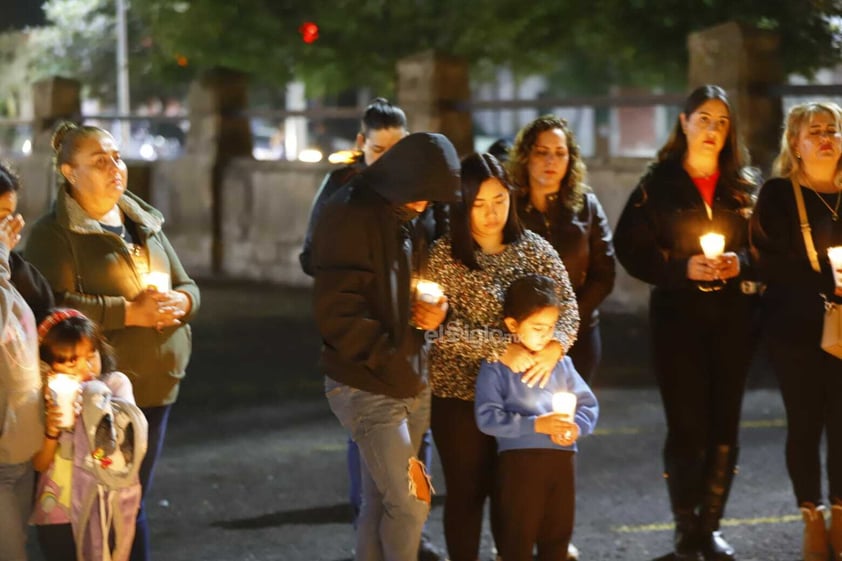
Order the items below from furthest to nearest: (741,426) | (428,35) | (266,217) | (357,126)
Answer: (357,126) < (428,35) < (266,217) < (741,426)

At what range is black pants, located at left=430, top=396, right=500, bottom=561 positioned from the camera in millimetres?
5312

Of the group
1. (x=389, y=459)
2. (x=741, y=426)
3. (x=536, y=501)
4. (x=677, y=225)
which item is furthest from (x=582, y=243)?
(x=741, y=426)

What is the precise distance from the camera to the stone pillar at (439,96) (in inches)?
567

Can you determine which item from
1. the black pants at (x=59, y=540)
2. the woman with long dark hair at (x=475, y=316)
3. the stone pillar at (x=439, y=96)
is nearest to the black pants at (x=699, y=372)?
the woman with long dark hair at (x=475, y=316)

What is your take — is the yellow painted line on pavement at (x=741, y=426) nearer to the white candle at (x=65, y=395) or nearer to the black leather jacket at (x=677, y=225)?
the black leather jacket at (x=677, y=225)

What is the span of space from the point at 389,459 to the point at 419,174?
1037 millimetres

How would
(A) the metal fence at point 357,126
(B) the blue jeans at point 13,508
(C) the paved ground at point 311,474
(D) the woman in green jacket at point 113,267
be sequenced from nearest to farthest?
1. (B) the blue jeans at point 13,508
2. (D) the woman in green jacket at point 113,267
3. (C) the paved ground at point 311,474
4. (A) the metal fence at point 357,126

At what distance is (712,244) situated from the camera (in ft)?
18.2

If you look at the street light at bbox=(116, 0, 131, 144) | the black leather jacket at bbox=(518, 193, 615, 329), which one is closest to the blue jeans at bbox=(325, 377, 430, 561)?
the black leather jacket at bbox=(518, 193, 615, 329)

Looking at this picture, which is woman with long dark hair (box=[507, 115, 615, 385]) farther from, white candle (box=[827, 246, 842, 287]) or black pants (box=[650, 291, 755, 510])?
white candle (box=[827, 246, 842, 287])

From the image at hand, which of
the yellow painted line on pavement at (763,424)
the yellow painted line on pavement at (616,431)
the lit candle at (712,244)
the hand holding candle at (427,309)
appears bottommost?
the yellow painted line on pavement at (616,431)

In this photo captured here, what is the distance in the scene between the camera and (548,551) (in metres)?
5.16

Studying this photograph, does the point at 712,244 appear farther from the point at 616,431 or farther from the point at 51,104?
the point at 51,104

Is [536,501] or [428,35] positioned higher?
[428,35]
